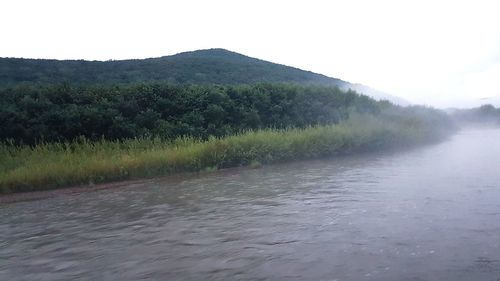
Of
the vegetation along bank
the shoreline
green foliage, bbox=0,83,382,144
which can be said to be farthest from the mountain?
the shoreline

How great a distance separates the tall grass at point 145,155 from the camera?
39.0 feet

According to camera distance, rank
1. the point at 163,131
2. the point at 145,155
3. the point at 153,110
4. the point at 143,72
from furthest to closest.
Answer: the point at 143,72 → the point at 153,110 → the point at 163,131 → the point at 145,155

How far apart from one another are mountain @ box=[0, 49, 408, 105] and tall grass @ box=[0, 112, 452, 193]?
55.8ft

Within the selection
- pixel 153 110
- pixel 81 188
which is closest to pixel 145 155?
pixel 81 188

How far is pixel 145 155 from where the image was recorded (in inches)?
537

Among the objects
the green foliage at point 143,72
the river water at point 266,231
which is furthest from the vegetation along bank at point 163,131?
the green foliage at point 143,72

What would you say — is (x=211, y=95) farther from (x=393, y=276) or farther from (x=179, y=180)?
(x=393, y=276)

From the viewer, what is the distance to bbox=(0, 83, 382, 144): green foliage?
16.7 metres

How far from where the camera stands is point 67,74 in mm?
39312

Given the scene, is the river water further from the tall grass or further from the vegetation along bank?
the vegetation along bank

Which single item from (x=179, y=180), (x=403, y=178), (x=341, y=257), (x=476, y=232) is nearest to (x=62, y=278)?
(x=341, y=257)

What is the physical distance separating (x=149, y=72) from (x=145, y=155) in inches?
1383

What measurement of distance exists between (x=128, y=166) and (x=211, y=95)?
A: 9652 mm

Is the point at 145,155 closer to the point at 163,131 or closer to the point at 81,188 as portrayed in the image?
the point at 81,188
